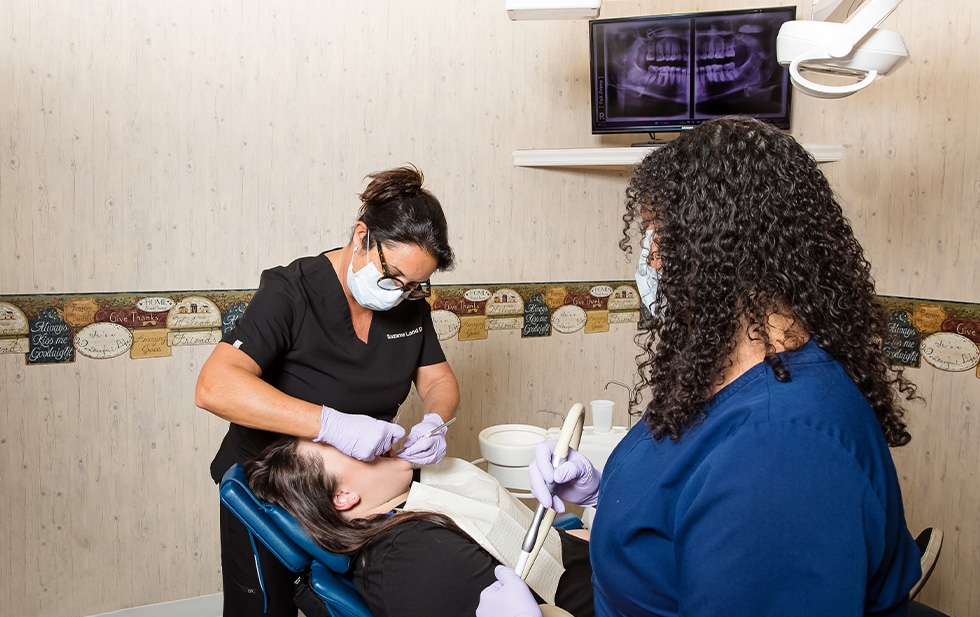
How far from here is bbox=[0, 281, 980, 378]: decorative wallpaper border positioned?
2164mm

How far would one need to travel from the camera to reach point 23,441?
2178 millimetres

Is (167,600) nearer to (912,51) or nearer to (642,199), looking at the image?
(642,199)

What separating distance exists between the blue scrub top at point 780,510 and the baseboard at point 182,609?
6.87 feet

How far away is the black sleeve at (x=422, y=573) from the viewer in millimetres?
1304

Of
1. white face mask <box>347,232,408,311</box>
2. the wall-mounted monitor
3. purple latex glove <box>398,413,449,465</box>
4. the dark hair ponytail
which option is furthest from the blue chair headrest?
the wall-mounted monitor

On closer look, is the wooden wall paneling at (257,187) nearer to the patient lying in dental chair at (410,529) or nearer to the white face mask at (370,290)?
the white face mask at (370,290)

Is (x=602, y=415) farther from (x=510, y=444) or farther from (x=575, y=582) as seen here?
(x=575, y=582)

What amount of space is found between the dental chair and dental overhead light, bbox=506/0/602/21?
138 cm

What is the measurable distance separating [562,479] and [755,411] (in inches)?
23.1

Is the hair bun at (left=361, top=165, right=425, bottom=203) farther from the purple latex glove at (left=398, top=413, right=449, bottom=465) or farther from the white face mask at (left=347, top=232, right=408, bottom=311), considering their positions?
the purple latex glove at (left=398, top=413, right=449, bottom=465)

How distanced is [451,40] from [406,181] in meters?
1.22

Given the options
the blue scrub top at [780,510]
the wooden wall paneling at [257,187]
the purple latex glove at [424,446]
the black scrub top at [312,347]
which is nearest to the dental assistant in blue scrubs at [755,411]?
the blue scrub top at [780,510]

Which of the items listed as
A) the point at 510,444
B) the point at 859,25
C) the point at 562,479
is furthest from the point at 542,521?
the point at 859,25

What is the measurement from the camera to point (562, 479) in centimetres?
129
